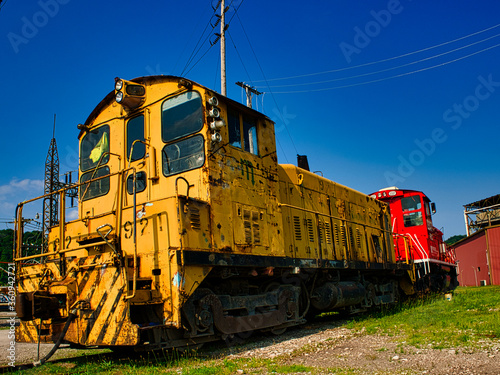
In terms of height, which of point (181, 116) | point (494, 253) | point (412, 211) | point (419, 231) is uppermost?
point (181, 116)

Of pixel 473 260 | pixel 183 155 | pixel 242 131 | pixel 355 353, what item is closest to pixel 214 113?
pixel 183 155

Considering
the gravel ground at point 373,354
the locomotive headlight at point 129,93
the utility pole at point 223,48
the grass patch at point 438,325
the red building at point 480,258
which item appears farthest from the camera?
the red building at point 480,258

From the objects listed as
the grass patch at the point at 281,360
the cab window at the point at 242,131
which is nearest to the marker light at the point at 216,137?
the cab window at the point at 242,131

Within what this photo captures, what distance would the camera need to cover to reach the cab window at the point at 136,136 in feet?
24.8

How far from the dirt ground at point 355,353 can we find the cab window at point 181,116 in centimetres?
352

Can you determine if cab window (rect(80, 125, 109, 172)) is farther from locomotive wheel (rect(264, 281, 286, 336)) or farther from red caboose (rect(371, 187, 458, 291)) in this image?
red caboose (rect(371, 187, 458, 291))

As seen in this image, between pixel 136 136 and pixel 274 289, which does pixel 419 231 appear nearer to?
pixel 274 289

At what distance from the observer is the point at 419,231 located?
53.8ft

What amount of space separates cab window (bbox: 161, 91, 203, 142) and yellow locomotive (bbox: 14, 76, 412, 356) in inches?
0.8

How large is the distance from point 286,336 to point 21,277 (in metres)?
4.65

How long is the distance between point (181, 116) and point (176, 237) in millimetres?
2236

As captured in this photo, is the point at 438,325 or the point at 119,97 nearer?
the point at 119,97

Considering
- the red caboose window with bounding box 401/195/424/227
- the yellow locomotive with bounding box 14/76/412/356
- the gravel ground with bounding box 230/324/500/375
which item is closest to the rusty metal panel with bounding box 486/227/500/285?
the red caboose window with bounding box 401/195/424/227

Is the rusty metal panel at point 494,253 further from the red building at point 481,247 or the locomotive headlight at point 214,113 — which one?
the locomotive headlight at point 214,113
